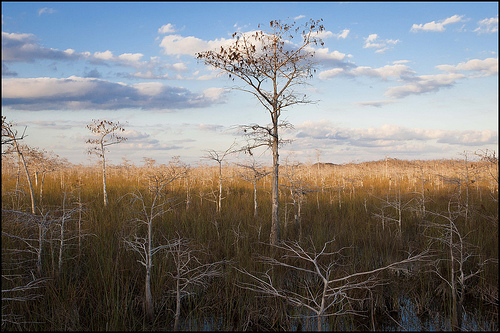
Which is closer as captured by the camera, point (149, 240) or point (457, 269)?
point (149, 240)

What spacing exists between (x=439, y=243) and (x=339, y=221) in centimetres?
355

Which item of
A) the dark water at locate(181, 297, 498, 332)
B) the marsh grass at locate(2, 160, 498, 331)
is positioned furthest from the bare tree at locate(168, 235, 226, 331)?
the dark water at locate(181, 297, 498, 332)

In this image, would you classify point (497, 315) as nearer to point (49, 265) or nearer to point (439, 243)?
point (439, 243)

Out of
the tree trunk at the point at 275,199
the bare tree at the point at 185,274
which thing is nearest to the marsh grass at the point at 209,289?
the bare tree at the point at 185,274

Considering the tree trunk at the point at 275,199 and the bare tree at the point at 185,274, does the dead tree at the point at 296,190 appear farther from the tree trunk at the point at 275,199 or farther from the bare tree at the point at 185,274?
the bare tree at the point at 185,274

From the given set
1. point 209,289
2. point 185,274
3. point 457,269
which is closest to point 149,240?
point 185,274

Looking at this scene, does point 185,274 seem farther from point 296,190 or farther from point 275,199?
point 296,190

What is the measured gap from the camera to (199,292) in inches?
278

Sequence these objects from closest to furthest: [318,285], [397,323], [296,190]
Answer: [397,323], [318,285], [296,190]

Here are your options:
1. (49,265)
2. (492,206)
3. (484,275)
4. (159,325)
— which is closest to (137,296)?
(159,325)

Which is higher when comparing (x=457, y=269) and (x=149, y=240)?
(x=149, y=240)

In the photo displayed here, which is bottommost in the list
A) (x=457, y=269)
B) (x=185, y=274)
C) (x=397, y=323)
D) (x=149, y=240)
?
(x=397, y=323)

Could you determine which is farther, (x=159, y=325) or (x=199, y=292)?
(x=199, y=292)

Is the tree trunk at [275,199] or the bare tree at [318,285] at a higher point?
the tree trunk at [275,199]
